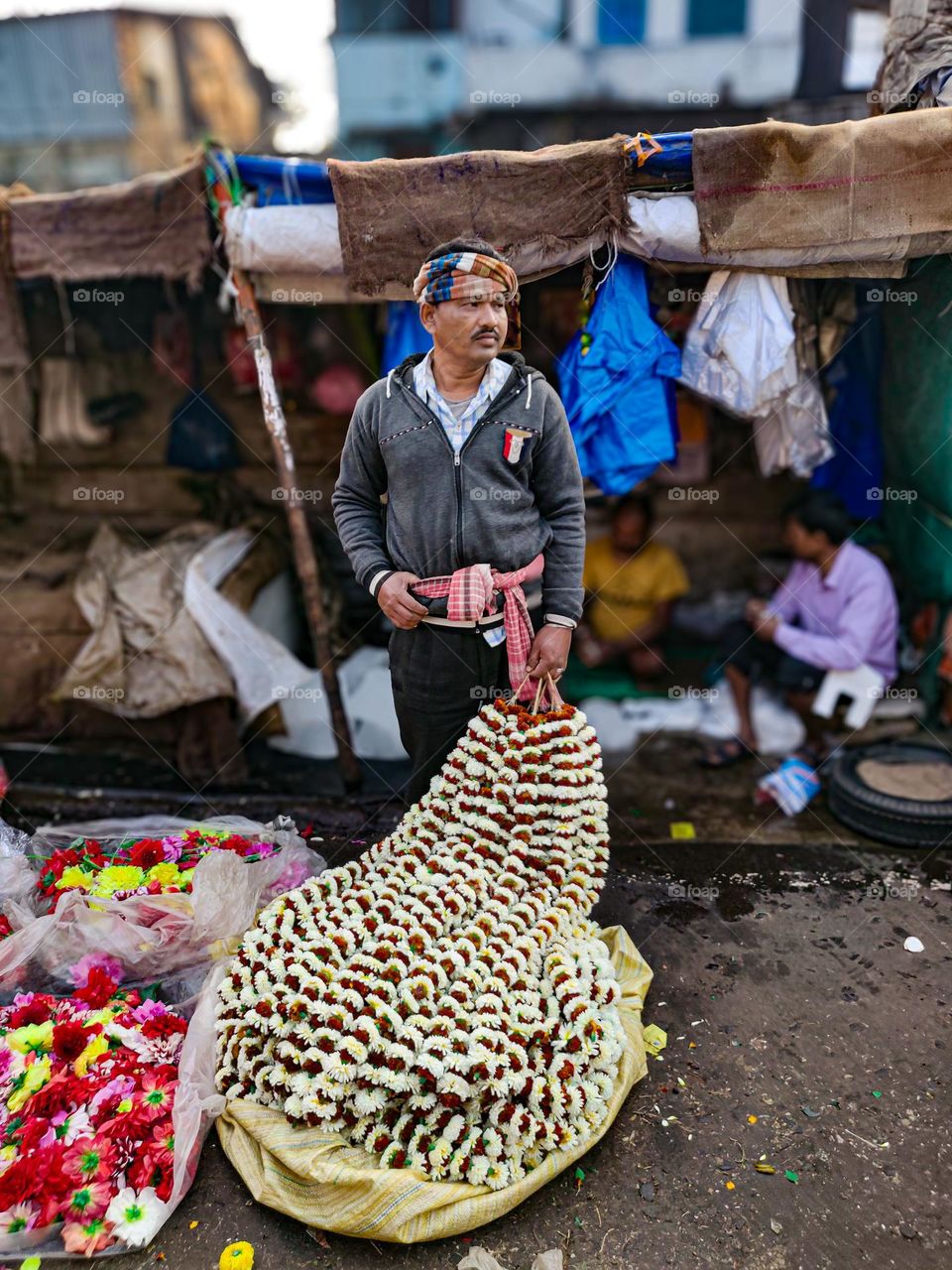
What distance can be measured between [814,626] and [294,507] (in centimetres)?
289

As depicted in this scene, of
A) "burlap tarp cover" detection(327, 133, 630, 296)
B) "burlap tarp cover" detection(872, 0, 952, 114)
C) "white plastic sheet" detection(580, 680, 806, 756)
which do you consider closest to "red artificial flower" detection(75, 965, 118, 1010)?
"burlap tarp cover" detection(327, 133, 630, 296)

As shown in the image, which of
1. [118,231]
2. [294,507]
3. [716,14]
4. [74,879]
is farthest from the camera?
[716,14]

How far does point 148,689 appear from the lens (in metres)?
4.79

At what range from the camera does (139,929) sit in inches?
112

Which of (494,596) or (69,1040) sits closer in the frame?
(69,1040)

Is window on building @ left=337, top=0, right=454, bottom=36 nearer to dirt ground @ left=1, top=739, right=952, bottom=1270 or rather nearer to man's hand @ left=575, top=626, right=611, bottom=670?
man's hand @ left=575, top=626, right=611, bottom=670

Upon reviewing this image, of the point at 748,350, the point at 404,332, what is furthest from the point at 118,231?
the point at 748,350

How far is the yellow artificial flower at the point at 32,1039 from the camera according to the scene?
251 centimetres

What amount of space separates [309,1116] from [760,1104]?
1.35m

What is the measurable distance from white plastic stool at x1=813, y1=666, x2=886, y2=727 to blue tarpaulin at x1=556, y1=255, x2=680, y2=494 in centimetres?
168

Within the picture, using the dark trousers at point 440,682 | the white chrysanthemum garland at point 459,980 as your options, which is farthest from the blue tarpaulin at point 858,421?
the white chrysanthemum garland at point 459,980

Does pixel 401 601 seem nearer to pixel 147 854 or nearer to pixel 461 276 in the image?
pixel 461 276

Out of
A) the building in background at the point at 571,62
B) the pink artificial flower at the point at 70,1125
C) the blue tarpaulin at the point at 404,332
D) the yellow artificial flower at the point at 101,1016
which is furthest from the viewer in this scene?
the building in background at the point at 571,62

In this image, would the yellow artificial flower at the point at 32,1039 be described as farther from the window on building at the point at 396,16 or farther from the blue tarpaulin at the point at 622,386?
the window on building at the point at 396,16
